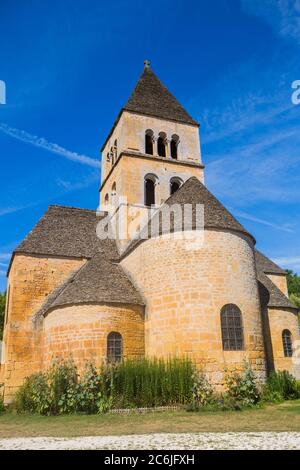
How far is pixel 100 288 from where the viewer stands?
640 inches

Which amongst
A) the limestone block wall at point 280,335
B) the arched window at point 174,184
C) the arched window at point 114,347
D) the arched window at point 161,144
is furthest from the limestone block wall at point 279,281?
the arched window at point 114,347

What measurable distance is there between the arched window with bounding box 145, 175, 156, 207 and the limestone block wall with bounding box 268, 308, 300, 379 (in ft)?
31.1

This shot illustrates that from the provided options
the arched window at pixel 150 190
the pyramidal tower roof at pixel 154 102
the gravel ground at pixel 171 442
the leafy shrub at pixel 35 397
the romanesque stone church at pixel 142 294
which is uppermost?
the pyramidal tower roof at pixel 154 102

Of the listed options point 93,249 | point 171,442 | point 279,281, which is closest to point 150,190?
point 93,249

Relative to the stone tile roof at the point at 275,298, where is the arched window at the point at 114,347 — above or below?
below

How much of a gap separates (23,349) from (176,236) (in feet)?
28.7

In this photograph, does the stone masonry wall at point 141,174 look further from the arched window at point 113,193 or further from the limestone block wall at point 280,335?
the limestone block wall at point 280,335

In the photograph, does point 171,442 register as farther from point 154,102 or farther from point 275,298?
point 154,102

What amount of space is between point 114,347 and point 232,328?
14.7 ft

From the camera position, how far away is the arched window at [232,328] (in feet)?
47.5

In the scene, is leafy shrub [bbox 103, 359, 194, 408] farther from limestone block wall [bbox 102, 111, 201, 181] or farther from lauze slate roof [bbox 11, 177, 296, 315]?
limestone block wall [bbox 102, 111, 201, 181]

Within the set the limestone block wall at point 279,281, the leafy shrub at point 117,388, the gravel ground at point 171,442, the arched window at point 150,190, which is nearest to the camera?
the gravel ground at point 171,442

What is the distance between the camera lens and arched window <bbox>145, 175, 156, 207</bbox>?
24.5 meters

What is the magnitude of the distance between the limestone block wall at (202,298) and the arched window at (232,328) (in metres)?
0.17
